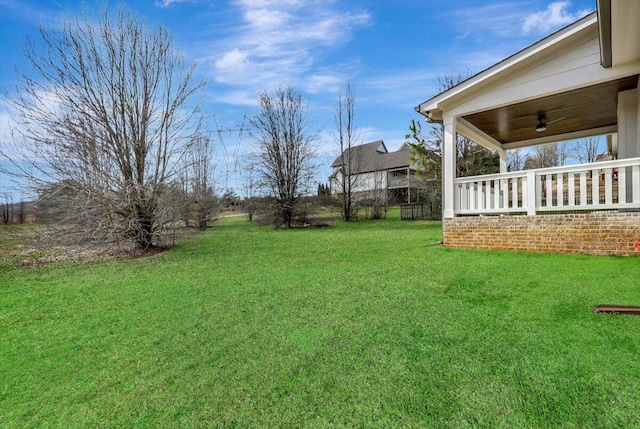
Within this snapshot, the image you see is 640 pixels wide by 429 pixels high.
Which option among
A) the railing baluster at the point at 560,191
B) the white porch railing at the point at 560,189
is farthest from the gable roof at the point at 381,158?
the railing baluster at the point at 560,191

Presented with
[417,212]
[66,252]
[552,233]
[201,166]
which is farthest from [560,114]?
[66,252]

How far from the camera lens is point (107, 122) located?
271 inches

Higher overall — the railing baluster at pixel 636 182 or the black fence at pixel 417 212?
the railing baluster at pixel 636 182

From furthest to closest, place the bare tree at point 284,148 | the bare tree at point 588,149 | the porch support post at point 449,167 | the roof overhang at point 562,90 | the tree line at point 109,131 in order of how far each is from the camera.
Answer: the bare tree at point 588,149 < the bare tree at point 284,148 < the tree line at point 109,131 < the porch support post at point 449,167 < the roof overhang at point 562,90

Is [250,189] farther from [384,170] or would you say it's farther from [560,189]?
[384,170]

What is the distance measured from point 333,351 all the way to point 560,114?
316 inches

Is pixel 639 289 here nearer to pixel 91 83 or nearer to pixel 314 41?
pixel 314 41

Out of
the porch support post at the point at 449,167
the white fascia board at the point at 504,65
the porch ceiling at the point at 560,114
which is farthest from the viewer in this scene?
the porch support post at the point at 449,167

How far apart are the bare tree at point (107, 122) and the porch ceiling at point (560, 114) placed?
6.97 m

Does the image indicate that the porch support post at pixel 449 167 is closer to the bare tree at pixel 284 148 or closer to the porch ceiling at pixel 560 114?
the porch ceiling at pixel 560 114

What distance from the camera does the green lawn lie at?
1593mm

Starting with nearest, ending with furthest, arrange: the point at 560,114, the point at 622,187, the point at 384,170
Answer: the point at 622,187, the point at 560,114, the point at 384,170

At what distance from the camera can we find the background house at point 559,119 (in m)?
4.70

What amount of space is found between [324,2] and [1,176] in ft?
25.0
